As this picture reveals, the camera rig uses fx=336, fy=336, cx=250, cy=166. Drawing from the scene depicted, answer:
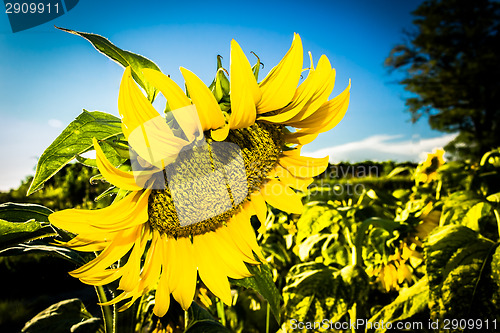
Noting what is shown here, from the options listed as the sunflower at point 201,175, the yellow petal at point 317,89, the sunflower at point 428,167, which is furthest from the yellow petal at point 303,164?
the sunflower at point 428,167

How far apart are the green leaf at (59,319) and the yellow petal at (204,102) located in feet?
1.87

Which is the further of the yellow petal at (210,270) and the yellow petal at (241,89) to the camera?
the yellow petal at (210,270)

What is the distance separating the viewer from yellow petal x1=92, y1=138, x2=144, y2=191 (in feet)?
1.43

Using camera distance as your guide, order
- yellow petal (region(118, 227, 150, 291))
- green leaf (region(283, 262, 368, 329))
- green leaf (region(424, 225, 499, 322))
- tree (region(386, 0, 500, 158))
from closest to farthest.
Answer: yellow petal (region(118, 227, 150, 291))
green leaf (region(424, 225, 499, 322))
green leaf (region(283, 262, 368, 329))
tree (region(386, 0, 500, 158))

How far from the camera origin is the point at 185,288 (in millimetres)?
609

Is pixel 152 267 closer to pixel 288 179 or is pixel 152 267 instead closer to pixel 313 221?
pixel 288 179

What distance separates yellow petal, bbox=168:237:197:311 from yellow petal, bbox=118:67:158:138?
261 mm

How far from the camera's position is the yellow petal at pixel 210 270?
2.10ft

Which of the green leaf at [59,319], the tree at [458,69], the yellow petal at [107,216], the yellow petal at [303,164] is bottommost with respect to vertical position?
the green leaf at [59,319]

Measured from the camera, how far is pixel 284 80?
1.79ft

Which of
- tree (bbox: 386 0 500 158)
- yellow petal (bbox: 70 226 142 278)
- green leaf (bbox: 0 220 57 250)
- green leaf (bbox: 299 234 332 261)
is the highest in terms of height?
tree (bbox: 386 0 500 158)

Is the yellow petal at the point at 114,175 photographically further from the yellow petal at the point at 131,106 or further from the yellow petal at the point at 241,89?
the yellow petal at the point at 241,89

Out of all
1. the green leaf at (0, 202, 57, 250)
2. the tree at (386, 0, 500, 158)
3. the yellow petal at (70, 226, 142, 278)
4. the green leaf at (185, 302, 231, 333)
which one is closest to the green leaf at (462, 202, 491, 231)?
the green leaf at (185, 302, 231, 333)

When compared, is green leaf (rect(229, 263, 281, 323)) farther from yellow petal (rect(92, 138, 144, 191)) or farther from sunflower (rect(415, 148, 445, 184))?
sunflower (rect(415, 148, 445, 184))
